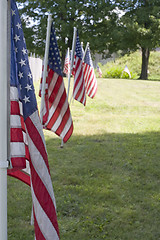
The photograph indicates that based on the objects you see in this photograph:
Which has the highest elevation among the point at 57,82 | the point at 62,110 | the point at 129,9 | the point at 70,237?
the point at 129,9

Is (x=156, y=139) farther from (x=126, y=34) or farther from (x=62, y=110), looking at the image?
(x=126, y=34)

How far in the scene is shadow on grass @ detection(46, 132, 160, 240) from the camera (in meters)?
4.57

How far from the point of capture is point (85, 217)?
190 inches

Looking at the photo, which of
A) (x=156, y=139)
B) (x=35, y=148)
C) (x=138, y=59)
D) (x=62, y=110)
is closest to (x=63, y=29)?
(x=138, y=59)

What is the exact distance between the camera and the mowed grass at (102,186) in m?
4.55

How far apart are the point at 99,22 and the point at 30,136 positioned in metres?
35.4

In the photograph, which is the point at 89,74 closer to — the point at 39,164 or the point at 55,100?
the point at 55,100

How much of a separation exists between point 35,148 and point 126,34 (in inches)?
1294

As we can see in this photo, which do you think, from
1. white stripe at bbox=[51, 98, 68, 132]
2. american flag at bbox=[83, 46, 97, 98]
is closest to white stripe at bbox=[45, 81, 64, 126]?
white stripe at bbox=[51, 98, 68, 132]

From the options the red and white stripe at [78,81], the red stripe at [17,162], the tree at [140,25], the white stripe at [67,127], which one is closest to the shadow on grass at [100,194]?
the white stripe at [67,127]

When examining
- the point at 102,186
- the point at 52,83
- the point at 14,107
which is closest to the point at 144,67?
the point at 102,186

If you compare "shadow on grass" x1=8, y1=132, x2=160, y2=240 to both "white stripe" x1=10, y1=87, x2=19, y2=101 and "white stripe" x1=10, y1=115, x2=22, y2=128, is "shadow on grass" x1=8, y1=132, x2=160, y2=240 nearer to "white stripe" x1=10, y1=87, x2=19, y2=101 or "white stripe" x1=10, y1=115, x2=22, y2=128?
"white stripe" x1=10, y1=115, x2=22, y2=128

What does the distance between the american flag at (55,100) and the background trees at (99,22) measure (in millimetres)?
28962

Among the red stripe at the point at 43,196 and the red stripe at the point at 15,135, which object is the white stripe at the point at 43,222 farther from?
the red stripe at the point at 15,135
